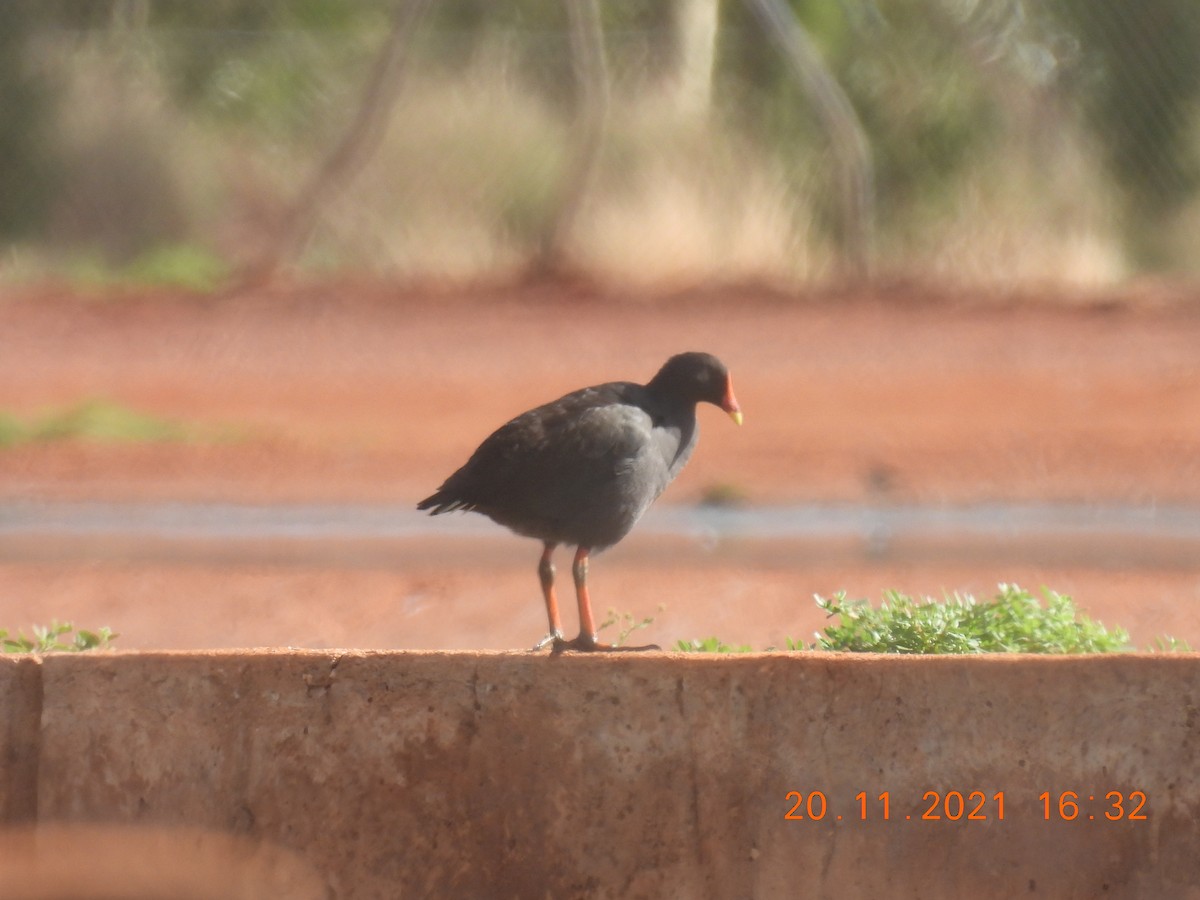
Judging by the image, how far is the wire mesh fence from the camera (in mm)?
15969

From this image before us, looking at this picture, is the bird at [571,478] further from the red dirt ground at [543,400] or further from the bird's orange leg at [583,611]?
the red dirt ground at [543,400]

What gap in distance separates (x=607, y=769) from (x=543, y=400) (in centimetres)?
813

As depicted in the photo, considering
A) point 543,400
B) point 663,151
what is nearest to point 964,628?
point 543,400

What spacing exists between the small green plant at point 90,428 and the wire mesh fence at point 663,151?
453cm

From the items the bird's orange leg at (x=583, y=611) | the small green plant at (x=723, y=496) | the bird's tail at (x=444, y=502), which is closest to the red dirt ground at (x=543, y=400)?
the small green plant at (x=723, y=496)

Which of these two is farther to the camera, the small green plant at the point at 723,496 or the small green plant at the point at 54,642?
the small green plant at the point at 723,496

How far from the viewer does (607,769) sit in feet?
15.1

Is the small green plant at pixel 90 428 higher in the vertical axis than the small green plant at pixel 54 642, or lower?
higher

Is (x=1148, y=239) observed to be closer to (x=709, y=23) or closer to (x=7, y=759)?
(x=709, y=23)

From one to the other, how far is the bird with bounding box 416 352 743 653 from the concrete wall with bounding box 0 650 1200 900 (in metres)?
0.79

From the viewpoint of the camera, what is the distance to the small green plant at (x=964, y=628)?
18.0ft
